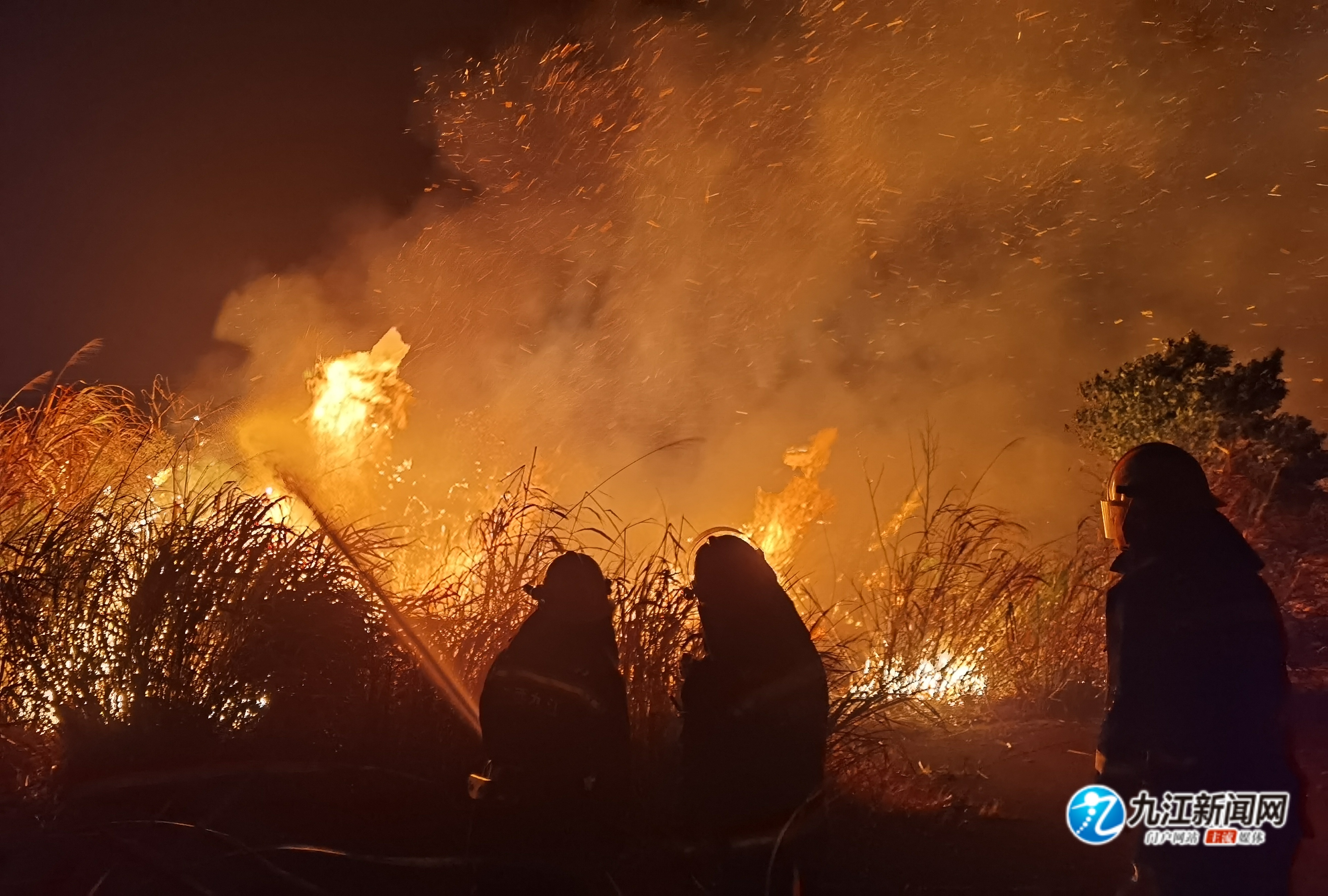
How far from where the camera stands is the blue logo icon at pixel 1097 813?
9.42ft

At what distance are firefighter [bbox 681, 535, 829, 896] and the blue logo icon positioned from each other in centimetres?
92

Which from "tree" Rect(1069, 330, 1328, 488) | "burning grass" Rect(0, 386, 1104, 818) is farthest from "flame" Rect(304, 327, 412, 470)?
"tree" Rect(1069, 330, 1328, 488)

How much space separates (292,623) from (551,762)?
7.62ft

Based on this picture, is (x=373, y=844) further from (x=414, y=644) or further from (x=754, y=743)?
(x=754, y=743)

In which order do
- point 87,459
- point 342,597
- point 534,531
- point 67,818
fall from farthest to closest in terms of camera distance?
point 87,459 < point 534,531 < point 342,597 < point 67,818

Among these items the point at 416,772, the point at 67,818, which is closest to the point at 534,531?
the point at 416,772

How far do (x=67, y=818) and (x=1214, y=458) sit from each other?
12.9 meters

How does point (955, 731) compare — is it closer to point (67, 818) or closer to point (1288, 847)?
point (1288, 847)

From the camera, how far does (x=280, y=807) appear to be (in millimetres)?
4441

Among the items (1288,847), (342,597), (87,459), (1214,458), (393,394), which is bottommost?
(1288,847)

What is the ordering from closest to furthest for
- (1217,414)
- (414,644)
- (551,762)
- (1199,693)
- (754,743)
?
(1199,693) < (754,743) < (551,762) < (414,644) < (1217,414)

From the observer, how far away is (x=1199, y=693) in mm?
2627

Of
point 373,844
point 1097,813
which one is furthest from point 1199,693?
point 373,844

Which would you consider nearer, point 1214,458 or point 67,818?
point 67,818
